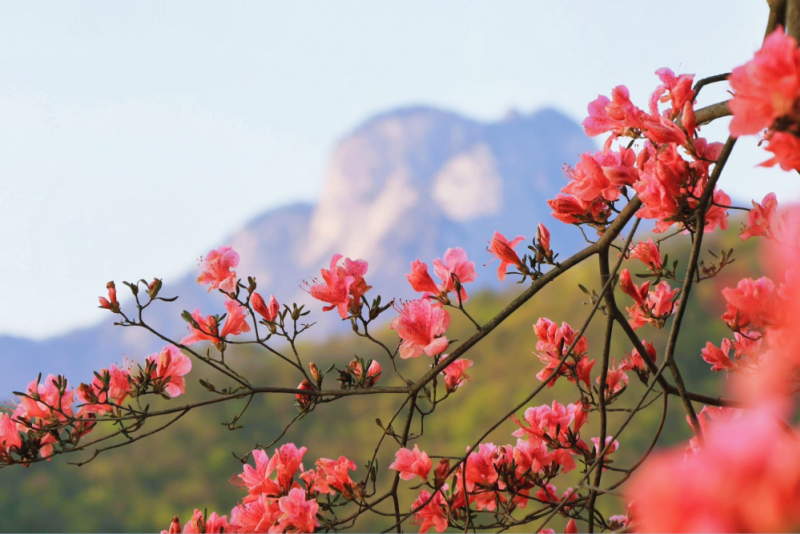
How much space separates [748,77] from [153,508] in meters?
8.33

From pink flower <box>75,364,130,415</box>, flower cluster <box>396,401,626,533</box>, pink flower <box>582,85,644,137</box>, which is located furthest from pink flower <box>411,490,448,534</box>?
pink flower <box>582,85,644,137</box>

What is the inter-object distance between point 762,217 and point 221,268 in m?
1.03

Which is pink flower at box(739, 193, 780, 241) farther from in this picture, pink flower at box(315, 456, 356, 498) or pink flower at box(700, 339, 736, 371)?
pink flower at box(315, 456, 356, 498)

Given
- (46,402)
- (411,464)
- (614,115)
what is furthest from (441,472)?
(46,402)

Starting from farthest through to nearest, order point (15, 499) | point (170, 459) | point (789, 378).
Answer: point (170, 459) < point (15, 499) < point (789, 378)

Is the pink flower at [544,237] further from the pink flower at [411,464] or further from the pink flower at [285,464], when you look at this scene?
the pink flower at [285,464]

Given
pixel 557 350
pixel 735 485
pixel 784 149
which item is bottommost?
pixel 735 485

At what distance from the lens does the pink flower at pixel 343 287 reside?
3.82 feet

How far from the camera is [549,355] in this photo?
1.38 metres

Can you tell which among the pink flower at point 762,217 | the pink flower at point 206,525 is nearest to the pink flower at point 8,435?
the pink flower at point 206,525

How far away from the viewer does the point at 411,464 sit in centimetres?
123

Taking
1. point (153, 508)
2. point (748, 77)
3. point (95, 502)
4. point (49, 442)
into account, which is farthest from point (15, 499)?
point (748, 77)

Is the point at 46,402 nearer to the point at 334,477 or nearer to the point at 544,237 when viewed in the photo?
the point at 334,477

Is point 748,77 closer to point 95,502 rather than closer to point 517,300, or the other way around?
point 517,300
